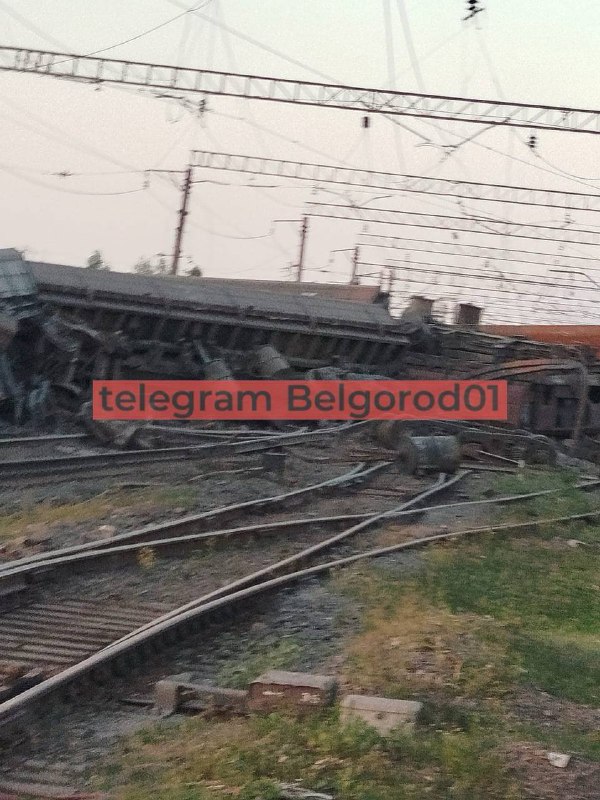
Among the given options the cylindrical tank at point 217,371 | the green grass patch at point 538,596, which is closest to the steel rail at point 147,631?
the green grass patch at point 538,596

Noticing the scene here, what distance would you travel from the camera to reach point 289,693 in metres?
4.89

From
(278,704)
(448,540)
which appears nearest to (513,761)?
(278,704)

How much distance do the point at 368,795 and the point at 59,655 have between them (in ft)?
8.54

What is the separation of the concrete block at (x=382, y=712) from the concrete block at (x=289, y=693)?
5.8 inches

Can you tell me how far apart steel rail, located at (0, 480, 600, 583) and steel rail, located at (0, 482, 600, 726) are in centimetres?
100

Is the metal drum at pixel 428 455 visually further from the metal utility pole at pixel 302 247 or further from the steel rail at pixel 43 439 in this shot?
the metal utility pole at pixel 302 247

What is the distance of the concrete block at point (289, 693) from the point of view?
4859mm

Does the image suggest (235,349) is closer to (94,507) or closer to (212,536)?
(94,507)

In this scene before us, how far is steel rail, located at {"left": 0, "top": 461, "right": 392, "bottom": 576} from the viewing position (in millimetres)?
8289

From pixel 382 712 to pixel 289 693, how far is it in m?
0.48

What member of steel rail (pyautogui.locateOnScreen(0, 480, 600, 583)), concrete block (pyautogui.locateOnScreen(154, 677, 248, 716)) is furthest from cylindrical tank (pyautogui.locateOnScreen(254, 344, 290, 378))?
concrete block (pyautogui.locateOnScreen(154, 677, 248, 716))

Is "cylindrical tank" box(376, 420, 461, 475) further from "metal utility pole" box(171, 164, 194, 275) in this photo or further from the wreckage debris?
"metal utility pole" box(171, 164, 194, 275)

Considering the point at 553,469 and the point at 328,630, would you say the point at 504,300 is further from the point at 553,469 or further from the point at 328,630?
the point at 328,630

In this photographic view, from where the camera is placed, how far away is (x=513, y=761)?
175 inches
